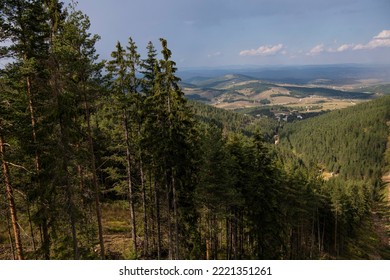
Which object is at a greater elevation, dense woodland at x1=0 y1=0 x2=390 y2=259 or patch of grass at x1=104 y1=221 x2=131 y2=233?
dense woodland at x1=0 y1=0 x2=390 y2=259

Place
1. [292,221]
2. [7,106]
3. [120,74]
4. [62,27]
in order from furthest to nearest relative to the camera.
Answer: [292,221] → [120,74] → [62,27] → [7,106]

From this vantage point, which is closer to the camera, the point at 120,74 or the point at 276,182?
the point at 120,74

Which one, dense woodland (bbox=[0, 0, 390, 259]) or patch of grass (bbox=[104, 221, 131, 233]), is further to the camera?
patch of grass (bbox=[104, 221, 131, 233])

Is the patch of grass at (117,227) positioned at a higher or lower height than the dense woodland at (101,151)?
lower

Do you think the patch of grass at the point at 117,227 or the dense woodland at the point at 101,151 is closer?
the dense woodland at the point at 101,151

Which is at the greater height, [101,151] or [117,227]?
[101,151]

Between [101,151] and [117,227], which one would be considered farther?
[117,227]
